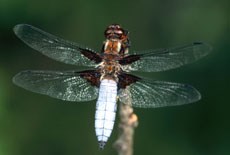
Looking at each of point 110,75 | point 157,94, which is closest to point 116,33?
point 110,75

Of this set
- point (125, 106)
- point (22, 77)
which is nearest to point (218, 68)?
point (22, 77)

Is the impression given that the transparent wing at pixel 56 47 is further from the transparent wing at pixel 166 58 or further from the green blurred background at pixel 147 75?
the green blurred background at pixel 147 75

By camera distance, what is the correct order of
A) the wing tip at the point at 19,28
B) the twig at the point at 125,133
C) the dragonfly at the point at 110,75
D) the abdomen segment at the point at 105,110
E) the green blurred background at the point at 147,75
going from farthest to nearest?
the green blurred background at the point at 147,75
the wing tip at the point at 19,28
the dragonfly at the point at 110,75
the abdomen segment at the point at 105,110
the twig at the point at 125,133

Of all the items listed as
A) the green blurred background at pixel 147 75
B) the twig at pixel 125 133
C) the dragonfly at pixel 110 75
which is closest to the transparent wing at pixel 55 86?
the dragonfly at pixel 110 75

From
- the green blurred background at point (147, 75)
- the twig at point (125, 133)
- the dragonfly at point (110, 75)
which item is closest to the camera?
the twig at point (125, 133)

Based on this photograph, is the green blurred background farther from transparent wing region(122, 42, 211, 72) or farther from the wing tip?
transparent wing region(122, 42, 211, 72)

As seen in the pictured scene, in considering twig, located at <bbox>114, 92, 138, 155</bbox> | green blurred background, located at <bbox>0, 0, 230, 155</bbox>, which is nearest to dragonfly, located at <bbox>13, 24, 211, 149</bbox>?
twig, located at <bbox>114, 92, 138, 155</bbox>

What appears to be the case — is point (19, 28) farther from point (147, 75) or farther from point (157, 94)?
point (147, 75)

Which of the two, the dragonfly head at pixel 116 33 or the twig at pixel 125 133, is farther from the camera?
the dragonfly head at pixel 116 33
